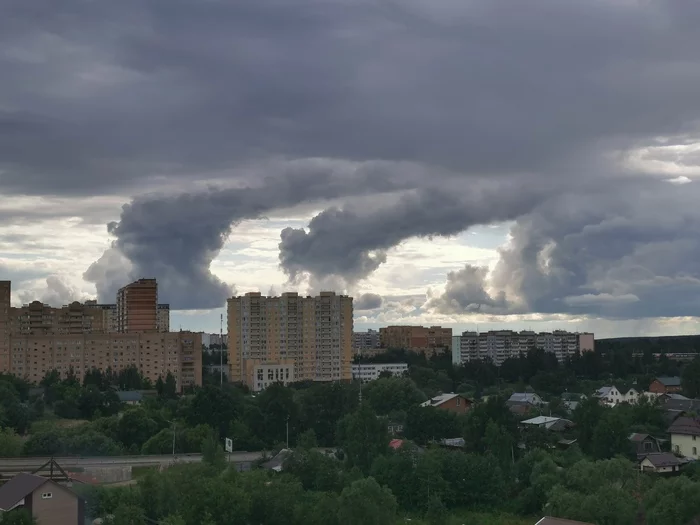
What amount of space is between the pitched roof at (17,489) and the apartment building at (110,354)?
180ft

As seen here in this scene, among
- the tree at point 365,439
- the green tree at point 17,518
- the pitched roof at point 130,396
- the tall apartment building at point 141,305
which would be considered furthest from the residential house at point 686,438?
the tall apartment building at point 141,305

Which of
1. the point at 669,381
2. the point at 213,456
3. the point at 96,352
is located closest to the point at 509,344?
the point at 669,381

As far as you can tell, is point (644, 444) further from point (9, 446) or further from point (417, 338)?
point (417, 338)

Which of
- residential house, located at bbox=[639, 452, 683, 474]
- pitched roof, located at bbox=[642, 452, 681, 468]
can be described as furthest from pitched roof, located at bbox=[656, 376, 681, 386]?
residential house, located at bbox=[639, 452, 683, 474]

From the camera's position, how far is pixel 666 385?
67.8 metres

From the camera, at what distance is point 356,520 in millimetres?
22578

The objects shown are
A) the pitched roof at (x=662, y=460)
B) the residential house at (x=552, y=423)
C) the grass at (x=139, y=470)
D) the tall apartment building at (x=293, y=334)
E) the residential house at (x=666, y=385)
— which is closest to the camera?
the grass at (x=139, y=470)

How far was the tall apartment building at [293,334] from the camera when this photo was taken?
82625mm

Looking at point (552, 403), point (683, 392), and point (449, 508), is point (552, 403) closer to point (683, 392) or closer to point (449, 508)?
point (683, 392)

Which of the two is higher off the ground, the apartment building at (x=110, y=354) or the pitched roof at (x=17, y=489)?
the apartment building at (x=110, y=354)

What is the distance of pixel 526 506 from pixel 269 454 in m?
12.9

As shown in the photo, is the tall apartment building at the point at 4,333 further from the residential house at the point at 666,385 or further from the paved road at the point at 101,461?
the residential house at the point at 666,385

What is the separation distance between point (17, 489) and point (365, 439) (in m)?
13.3

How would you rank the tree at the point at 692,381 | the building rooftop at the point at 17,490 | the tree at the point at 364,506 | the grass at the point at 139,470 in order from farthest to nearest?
the tree at the point at 692,381 → the grass at the point at 139,470 → the tree at the point at 364,506 → the building rooftop at the point at 17,490
